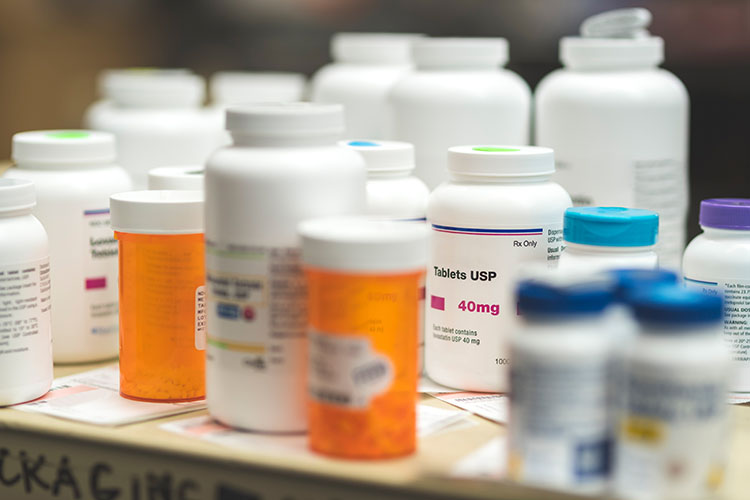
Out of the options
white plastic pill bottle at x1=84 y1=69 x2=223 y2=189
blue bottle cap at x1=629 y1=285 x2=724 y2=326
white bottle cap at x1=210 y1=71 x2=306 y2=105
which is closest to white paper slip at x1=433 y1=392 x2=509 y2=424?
blue bottle cap at x1=629 y1=285 x2=724 y2=326

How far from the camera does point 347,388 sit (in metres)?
0.73

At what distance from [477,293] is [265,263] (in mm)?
222

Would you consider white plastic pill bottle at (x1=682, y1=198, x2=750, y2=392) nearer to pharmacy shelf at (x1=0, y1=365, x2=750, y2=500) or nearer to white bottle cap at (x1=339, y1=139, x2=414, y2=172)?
pharmacy shelf at (x1=0, y1=365, x2=750, y2=500)

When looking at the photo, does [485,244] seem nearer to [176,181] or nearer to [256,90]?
[176,181]

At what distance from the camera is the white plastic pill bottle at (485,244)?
0.89 metres

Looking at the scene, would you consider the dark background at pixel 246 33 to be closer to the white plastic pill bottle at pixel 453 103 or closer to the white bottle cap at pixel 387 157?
the white plastic pill bottle at pixel 453 103

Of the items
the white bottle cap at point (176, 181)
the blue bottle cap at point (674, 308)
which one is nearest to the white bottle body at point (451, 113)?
the white bottle cap at point (176, 181)

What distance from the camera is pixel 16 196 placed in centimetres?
88

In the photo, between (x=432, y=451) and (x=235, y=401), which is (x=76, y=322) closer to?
(x=235, y=401)

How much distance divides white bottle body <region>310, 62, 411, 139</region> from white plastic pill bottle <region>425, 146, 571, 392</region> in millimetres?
351

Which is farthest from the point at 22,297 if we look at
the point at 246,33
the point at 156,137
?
the point at 246,33

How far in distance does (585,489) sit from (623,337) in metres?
0.11

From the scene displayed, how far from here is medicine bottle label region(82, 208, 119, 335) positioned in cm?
103

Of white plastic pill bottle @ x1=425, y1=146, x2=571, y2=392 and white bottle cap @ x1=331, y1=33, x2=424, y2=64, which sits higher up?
white bottle cap @ x1=331, y1=33, x2=424, y2=64
